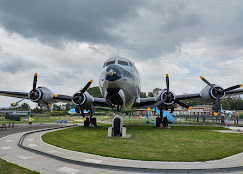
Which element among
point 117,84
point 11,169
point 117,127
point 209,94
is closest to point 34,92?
point 117,84

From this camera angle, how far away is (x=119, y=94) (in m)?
12.3

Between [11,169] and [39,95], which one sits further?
[39,95]

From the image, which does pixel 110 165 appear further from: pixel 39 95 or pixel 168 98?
pixel 39 95

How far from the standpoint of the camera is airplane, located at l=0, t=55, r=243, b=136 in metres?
11.9

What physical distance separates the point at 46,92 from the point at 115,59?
834 cm

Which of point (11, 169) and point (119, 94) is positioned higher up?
point (119, 94)

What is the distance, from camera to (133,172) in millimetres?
4629

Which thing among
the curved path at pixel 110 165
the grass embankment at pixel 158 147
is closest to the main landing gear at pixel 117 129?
the grass embankment at pixel 158 147

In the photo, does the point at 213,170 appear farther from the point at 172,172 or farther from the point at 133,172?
the point at 133,172

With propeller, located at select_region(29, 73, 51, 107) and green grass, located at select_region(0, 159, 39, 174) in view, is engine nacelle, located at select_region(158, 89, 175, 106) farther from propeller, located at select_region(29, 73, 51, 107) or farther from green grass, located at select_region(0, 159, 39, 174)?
green grass, located at select_region(0, 159, 39, 174)

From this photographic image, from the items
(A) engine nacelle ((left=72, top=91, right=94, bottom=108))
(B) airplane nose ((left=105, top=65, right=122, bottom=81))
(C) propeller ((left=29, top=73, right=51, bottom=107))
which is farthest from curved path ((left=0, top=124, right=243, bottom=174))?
(C) propeller ((left=29, top=73, right=51, bottom=107))

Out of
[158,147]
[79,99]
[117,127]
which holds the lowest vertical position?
[158,147]

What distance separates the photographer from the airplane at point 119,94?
11.9 metres

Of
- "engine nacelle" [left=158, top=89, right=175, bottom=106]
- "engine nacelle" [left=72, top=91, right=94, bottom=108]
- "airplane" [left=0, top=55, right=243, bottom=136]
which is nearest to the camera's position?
"airplane" [left=0, top=55, right=243, bottom=136]
